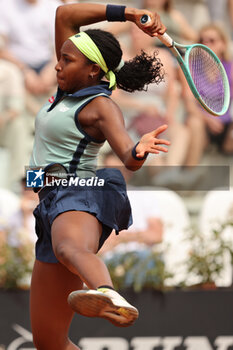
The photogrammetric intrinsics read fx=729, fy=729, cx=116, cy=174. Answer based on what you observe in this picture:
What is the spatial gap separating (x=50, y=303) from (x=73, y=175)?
1.72ft

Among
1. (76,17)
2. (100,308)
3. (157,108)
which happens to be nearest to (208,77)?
(76,17)

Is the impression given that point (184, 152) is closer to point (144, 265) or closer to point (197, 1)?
point (197, 1)

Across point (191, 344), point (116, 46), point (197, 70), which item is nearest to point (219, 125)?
point (191, 344)

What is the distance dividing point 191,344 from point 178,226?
4.37 feet

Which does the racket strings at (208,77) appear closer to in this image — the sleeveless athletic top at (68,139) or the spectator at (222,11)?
the sleeveless athletic top at (68,139)

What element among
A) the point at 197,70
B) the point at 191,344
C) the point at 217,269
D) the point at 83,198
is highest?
the point at 197,70

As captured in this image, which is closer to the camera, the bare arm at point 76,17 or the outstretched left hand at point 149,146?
the outstretched left hand at point 149,146

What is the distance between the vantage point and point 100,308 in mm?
2410

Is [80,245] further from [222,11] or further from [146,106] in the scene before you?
[222,11]

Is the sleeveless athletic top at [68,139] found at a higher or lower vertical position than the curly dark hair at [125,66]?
lower

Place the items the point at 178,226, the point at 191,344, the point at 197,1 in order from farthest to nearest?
the point at 197,1 → the point at 178,226 → the point at 191,344

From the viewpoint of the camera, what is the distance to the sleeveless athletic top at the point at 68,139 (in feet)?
9.46

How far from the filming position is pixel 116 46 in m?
3.01

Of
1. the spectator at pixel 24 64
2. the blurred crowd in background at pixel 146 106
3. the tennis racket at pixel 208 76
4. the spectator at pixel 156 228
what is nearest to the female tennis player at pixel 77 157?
the tennis racket at pixel 208 76
